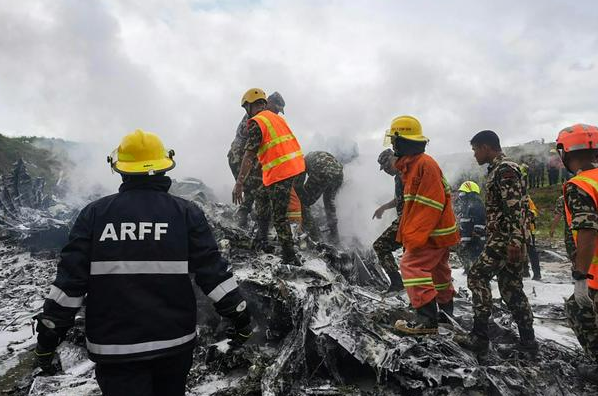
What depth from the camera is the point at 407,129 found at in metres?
3.19

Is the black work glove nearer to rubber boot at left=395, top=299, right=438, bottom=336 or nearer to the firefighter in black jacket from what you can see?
the firefighter in black jacket

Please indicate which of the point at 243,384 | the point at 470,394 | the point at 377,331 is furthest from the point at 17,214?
the point at 470,394

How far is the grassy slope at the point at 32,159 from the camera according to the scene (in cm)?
1214

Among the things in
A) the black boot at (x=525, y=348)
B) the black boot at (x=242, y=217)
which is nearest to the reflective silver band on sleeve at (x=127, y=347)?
the black boot at (x=525, y=348)

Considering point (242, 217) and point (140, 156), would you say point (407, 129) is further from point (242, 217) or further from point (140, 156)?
point (242, 217)

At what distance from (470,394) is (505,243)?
124 centimetres

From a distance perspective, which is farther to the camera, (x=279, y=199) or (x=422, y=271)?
(x=279, y=199)

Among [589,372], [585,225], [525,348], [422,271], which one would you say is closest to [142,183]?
[422,271]

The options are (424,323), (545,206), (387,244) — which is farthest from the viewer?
(545,206)

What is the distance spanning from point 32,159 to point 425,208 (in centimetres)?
1453

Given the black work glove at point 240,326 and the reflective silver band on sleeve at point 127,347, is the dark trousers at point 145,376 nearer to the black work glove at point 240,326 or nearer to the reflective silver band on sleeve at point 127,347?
the reflective silver band on sleeve at point 127,347

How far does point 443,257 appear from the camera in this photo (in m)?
3.30

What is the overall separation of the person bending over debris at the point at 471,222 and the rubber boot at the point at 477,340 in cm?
274

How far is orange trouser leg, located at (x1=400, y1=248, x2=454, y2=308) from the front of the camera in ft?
9.55
